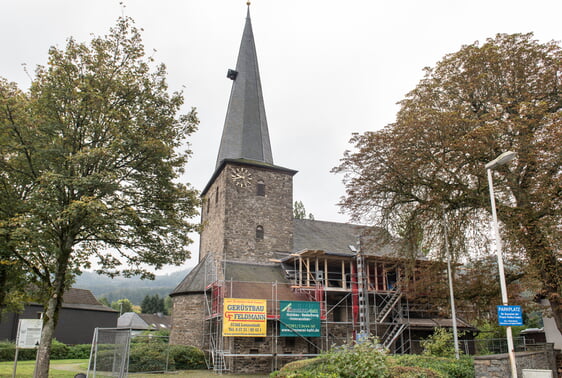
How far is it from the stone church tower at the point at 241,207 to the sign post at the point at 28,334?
41.9 feet

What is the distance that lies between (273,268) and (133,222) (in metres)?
14.1

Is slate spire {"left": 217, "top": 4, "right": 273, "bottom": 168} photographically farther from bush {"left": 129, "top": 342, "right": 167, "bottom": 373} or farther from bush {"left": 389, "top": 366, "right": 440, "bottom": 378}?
bush {"left": 389, "top": 366, "right": 440, "bottom": 378}

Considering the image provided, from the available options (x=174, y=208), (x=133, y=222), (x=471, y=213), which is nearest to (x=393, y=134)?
(x=471, y=213)

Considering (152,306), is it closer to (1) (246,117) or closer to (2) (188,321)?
(2) (188,321)

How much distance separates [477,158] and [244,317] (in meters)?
13.7

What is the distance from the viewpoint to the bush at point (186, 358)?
75.7ft

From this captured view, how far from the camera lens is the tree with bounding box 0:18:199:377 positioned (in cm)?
1362

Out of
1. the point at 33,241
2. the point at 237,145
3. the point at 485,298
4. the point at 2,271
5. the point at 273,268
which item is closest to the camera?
the point at 33,241

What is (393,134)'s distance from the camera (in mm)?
Result: 18328

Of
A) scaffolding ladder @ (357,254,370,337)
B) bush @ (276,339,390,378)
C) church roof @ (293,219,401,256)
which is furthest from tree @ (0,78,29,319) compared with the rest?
scaffolding ladder @ (357,254,370,337)

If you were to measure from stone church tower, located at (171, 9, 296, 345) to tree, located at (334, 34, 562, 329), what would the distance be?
10.2 m

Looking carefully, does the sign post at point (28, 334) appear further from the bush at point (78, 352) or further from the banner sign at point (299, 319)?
the bush at point (78, 352)

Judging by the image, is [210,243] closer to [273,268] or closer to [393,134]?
[273,268]

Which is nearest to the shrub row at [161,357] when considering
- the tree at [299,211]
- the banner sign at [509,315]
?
the banner sign at [509,315]
